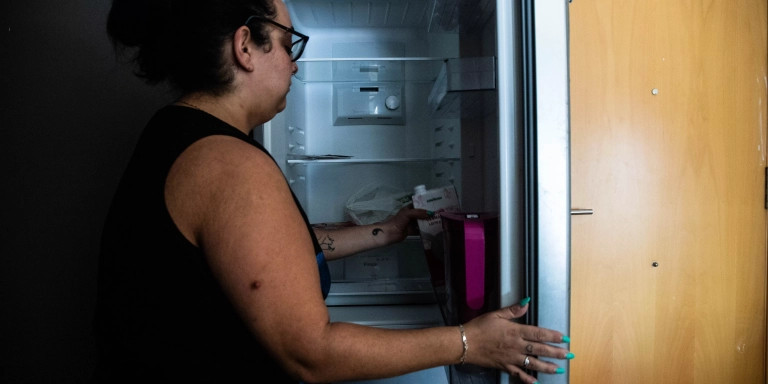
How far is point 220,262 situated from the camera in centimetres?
59

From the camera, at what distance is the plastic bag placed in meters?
1.47

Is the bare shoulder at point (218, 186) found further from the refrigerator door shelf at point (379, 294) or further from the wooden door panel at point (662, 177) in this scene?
the wooden door panel at point (662, 177)

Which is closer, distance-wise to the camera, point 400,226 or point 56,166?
point 400,226

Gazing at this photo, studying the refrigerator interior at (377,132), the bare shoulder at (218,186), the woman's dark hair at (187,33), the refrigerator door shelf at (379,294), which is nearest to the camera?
the bare shoulder at (218,186)

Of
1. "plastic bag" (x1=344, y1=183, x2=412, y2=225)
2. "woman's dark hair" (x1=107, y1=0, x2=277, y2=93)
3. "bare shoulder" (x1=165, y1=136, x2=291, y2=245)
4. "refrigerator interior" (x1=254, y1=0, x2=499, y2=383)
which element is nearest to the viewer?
"bare shoulder" (x1=165, y1=136, x2=291, y2=245)

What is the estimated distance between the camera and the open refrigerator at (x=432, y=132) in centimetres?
64

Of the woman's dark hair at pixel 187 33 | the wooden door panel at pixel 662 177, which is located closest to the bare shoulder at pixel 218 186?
the woman's dark hair at pixel 187 33

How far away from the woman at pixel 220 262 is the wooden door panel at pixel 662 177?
0.78 meters

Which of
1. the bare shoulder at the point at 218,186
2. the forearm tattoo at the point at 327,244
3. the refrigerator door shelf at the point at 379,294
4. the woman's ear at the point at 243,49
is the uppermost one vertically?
the woman's ear at the point at 243,49

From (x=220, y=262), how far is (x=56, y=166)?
126 cm

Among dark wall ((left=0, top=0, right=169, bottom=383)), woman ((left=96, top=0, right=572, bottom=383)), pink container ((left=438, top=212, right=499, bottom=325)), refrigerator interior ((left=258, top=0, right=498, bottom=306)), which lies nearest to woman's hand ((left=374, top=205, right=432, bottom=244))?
refrigerator interior ((left=258, top=0, right=498, bottom=306))

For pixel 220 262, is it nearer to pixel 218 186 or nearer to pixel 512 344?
pixel 218 186

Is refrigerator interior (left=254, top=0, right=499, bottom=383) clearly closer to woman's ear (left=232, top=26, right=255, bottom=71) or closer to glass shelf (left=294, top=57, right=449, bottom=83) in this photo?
glass shelf (left=294, top=57, right=449, bottom=83)

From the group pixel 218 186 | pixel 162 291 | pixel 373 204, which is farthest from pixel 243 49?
pixel 373 204
